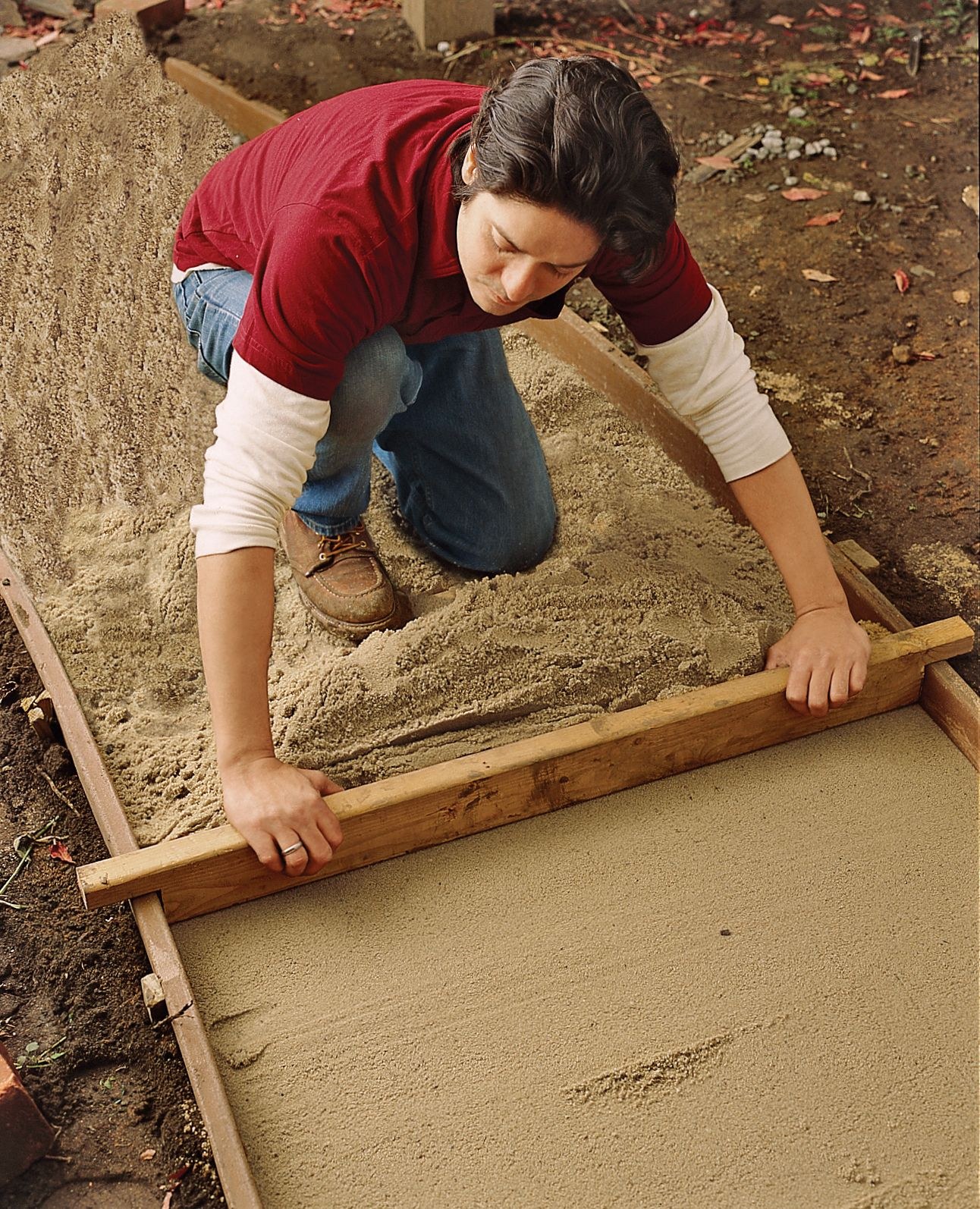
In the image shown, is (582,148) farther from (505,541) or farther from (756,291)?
(756,291)

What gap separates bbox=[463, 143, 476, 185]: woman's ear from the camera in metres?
1.59

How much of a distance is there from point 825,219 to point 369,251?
2.50m

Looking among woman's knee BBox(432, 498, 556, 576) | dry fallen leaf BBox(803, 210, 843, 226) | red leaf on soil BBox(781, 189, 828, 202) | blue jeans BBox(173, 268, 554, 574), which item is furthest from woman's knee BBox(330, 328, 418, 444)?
red leaf on soil BBox(781, 189, 828, 202)

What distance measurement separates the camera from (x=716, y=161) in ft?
13.1

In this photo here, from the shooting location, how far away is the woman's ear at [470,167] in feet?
5.23

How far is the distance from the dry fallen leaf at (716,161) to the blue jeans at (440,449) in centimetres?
204

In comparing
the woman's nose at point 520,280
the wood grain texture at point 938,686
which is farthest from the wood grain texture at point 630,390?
the woman's nose at point 520,280

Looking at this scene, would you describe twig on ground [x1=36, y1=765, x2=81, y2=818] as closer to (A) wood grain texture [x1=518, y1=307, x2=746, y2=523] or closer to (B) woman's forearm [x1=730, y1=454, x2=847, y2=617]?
(B) woman's forearm [x1=730, y1=454, x2=847, y2=617]

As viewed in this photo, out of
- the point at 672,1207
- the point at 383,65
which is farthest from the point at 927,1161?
the point at 383,65

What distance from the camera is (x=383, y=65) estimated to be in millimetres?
4566

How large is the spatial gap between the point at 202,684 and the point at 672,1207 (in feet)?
3.89

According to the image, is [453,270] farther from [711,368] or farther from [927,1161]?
[927,1161]

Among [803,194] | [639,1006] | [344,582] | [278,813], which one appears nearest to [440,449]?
[344,582]

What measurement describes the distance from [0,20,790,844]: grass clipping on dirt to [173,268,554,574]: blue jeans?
0.28ft
